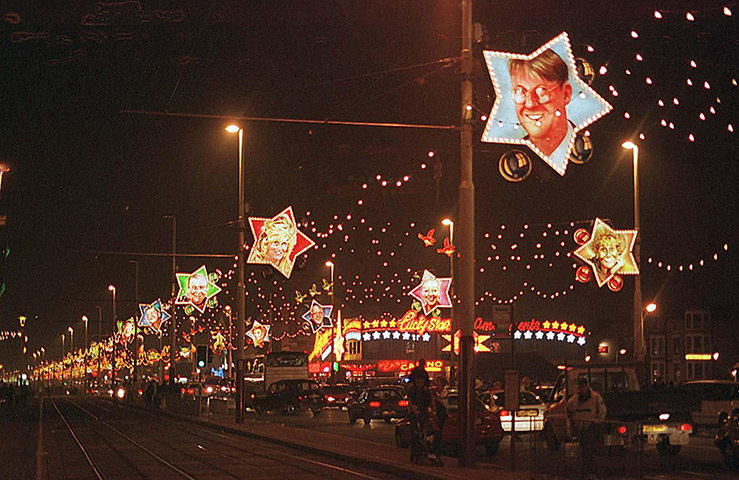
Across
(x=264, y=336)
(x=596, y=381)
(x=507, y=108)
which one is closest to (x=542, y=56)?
(x=507, y=108)

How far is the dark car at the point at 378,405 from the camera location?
39.8m

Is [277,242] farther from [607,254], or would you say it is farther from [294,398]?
[294,398]

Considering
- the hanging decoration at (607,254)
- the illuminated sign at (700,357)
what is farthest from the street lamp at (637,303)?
the illuminated sign at (700,357)

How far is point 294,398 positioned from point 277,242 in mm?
20958

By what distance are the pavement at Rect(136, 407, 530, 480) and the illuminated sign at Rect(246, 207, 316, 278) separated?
537 centimetres

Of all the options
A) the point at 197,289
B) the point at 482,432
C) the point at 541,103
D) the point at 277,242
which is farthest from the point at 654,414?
the point at 197,289

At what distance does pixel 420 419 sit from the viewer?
2080 cm

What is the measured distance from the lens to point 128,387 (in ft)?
262

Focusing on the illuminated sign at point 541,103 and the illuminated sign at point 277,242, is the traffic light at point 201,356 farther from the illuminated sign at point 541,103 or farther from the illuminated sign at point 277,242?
the illuminated sign at point 541,103

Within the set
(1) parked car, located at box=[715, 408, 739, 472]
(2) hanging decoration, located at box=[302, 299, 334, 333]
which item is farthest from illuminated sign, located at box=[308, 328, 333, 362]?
(1) parked car, located at box=[715, 408, 739, 472]

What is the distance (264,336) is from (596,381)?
3687cm

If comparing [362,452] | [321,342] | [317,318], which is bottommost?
[362,452]

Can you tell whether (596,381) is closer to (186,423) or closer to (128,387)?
(186,423)

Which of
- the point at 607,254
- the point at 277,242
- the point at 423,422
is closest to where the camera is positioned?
the point at 423,422
